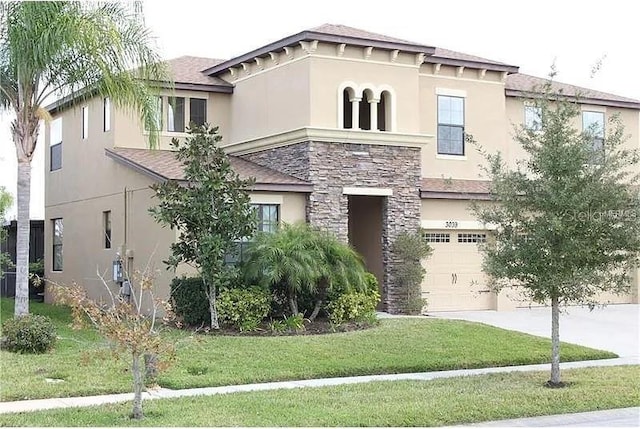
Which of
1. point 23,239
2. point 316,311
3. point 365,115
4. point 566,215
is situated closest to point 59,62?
point 23,239

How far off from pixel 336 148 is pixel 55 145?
1218cm

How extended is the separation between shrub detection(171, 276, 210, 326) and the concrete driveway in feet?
21.3

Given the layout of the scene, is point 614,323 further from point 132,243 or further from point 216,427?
point 216,427

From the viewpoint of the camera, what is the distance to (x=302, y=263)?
58.2 feet

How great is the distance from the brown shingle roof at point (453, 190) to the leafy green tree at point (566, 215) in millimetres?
8887

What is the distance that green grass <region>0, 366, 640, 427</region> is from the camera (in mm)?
10008

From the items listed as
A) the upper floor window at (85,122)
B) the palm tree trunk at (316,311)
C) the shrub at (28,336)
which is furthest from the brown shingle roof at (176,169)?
the shrub at (28,336)

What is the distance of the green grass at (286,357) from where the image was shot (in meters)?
12.5

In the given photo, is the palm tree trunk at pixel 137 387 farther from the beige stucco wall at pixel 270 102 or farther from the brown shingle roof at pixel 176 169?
the beige stucco wall at pixel 270 102

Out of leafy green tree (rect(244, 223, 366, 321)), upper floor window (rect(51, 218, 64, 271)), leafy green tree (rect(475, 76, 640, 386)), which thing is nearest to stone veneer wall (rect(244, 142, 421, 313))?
leafy green tree (rect(244, 223, 366, 321))

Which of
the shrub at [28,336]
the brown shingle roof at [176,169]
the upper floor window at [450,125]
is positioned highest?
the upper floor window at [450,125]

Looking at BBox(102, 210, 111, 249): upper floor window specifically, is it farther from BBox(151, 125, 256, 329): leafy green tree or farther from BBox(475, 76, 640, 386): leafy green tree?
BBox(475, 76, 640, 386): leafy green tree

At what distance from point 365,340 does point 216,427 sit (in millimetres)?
7150

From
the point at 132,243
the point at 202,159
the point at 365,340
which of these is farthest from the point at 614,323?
the point at 132,243
